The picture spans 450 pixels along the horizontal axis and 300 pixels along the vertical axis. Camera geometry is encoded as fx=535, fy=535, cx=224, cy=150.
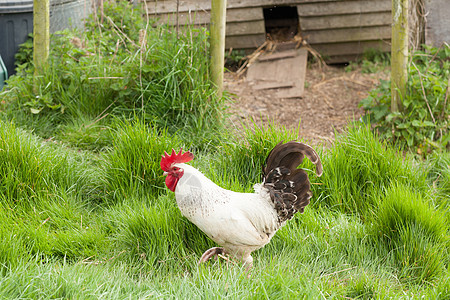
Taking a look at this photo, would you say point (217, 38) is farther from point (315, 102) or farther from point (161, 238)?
point (161, 238)

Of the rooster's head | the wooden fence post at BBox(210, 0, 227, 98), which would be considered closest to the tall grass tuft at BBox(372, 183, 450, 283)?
the rooster's head

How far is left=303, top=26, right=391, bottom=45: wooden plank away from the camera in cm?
727

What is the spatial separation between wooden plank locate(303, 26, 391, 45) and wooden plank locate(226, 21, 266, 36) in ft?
2.27

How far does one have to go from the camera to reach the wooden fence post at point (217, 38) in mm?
4727

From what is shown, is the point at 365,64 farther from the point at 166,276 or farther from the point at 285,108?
the point at 166,276

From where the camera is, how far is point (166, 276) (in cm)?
317

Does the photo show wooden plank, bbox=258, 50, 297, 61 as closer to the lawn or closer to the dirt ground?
the dirt ground

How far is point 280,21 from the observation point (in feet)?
26.5

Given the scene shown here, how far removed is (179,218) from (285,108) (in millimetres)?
3025

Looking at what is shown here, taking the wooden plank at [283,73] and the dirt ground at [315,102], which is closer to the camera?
the dirt ground at [315,102]

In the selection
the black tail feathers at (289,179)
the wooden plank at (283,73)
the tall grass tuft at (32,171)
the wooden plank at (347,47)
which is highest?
the wooden plank at (347,47)

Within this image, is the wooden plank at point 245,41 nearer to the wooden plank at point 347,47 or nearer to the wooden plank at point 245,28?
the wooden plank at point 245,28

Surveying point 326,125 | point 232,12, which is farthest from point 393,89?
point 232,12

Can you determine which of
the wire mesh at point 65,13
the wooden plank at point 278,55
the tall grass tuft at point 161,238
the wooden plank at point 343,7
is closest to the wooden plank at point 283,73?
the wooden plank at point 278,55
